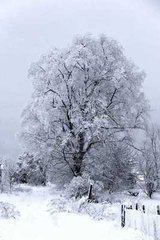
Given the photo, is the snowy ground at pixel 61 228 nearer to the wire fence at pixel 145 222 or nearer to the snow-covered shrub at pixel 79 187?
the wire fence at pixel 145 222

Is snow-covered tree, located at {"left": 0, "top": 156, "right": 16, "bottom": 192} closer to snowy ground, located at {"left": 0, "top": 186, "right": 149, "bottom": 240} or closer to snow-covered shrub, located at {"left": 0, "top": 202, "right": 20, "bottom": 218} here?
snow-covered shrub, located at {"left": 0, "top": 202, "right": 20, "bottom": 218}

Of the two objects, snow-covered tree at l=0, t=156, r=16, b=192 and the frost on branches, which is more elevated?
the frost on branches

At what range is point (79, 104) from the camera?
961 inches

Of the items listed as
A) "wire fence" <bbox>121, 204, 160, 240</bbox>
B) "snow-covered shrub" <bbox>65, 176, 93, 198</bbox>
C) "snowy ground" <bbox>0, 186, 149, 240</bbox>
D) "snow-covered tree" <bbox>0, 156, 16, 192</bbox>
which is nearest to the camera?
"snowy ground" <bbox>0, 186, 149, 240</bbox>

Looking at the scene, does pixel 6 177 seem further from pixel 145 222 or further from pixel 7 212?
pixel 145 222

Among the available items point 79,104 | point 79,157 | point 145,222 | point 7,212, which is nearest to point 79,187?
point 79,157

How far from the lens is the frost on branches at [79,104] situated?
23.8 meters

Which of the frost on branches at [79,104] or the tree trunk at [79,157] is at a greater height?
the frost on branches at [79,104]

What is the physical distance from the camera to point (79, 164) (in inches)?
958

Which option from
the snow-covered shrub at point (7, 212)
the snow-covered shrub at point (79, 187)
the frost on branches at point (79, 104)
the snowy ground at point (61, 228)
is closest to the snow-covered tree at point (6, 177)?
the frost on branches at point (79, 104)

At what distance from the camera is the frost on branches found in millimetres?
23750

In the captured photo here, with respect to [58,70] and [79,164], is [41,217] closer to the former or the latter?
[79,164]

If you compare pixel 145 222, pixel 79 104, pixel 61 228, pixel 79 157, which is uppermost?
pixel 79 104

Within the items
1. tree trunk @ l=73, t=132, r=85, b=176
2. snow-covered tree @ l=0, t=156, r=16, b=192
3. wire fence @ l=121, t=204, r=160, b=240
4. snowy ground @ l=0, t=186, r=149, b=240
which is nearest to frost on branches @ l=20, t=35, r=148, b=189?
tree trunk @ l=73, t=132, r=85, b=176
